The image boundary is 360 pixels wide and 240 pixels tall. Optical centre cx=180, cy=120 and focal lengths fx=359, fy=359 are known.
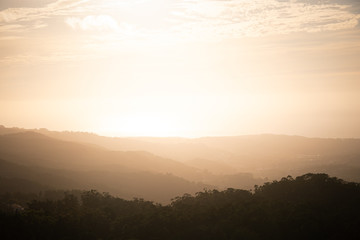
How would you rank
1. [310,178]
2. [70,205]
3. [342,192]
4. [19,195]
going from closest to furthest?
[70,205] < [342,192] < [310,178] < [19,195]

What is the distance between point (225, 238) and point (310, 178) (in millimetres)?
30421

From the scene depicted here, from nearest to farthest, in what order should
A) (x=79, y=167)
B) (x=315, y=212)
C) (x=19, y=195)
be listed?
(x=315, y=212)
(x=19, y=195)
(x=79, y=167)

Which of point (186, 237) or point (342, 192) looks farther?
point (342, 192)

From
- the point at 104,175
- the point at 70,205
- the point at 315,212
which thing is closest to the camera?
the point at 315,212

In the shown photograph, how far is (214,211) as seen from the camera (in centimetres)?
4700

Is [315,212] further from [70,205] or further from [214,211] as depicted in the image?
[70,205]

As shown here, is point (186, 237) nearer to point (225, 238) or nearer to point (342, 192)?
point (225, 238)

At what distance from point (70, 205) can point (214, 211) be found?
22.2m

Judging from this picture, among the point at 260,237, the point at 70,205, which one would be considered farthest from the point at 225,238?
the point at 70,205

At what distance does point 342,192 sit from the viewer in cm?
5891

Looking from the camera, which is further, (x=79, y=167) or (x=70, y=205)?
(x=79, y=167)

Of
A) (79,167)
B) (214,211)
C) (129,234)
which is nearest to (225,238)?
(214,211)

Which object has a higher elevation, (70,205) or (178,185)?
(70,205)

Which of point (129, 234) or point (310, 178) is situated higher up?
point (310, 178)
